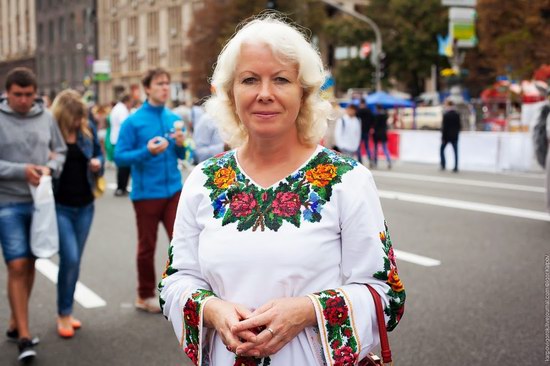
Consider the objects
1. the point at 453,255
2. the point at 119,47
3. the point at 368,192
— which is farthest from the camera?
the point at 119,47

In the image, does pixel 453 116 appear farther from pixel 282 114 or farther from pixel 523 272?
pixel 282 114

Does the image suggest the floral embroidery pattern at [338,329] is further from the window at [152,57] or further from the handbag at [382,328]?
the window at [152,57]

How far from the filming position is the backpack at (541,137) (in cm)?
917

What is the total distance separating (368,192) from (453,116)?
16112 mm

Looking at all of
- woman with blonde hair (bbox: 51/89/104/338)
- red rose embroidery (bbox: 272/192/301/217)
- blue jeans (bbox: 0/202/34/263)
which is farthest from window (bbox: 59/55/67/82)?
red rose embroidery (bbox: 272/192/301/217)

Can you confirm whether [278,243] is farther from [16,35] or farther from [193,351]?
[16,35]

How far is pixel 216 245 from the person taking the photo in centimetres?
231

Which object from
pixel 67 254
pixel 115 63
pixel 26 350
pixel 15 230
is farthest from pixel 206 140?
pixel 115 63

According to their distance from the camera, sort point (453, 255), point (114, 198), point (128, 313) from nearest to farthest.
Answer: point (128, 313) → point (453, 255) → point (114, 198)

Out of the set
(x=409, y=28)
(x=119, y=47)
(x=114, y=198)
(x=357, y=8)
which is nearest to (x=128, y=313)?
(x=114, y=198)

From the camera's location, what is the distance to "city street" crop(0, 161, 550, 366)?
16.0 ft

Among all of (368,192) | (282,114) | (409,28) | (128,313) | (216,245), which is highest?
(409,28)

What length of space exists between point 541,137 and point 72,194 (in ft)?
21.0

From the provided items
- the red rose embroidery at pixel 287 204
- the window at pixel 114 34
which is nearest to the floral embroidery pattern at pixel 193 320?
the red rose embroidery at pixel 287 204
